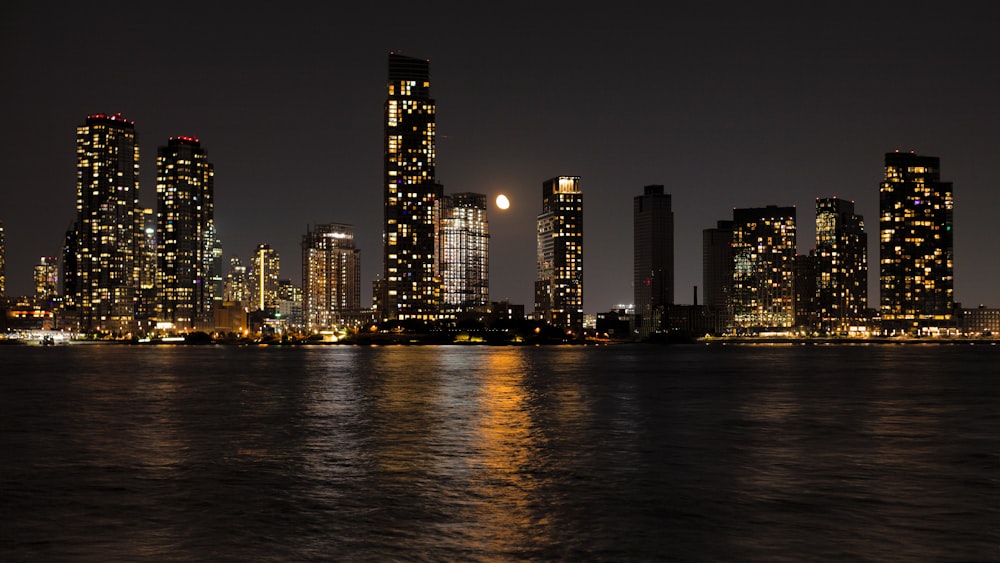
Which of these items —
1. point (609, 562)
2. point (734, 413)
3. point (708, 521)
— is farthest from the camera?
point (734, 413)

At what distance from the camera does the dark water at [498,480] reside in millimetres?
24438

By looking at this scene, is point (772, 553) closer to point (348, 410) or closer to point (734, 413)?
point (734, 413)

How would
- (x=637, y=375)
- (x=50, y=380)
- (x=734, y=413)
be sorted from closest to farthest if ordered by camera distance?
(x=734, y=413) → (x=50, y=380) → (x=637, y=375)

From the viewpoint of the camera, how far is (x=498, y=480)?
34.1 m

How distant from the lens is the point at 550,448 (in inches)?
1710

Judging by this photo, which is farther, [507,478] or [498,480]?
[507,478]

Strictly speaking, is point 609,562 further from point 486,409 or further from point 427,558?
point 486,409

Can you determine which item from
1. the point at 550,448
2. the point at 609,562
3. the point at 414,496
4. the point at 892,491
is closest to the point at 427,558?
the point at 609,562

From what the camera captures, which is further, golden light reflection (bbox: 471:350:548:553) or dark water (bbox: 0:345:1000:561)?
golden light reflection (bbox: 471:350:548:553)

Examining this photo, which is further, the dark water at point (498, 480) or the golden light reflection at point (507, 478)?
the golden light reflection at point (507, 478)

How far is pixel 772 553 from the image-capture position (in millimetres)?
23172

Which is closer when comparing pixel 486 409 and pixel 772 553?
pixel 772 553

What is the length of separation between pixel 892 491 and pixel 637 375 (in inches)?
3614

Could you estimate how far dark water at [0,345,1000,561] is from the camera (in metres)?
24.4
